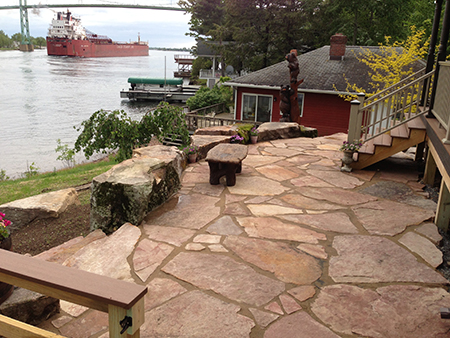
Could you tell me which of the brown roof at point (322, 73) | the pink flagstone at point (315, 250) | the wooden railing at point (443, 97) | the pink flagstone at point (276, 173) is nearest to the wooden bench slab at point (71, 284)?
the pink flagstone at point (315, 250)

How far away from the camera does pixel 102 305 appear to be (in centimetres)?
150

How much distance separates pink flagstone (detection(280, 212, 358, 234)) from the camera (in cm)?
440

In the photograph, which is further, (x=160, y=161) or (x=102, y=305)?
(x=160, y=161)

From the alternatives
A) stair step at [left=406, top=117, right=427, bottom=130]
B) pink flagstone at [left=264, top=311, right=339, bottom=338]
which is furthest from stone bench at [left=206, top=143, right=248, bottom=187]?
pink flagstone at [left=264, top=311, right=339, bottom=338]

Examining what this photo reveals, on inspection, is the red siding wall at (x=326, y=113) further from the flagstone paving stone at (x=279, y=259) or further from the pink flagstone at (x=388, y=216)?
the flagstone paving stone at (x=279, y=259)

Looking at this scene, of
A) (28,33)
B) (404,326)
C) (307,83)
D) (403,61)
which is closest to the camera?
(404,326)

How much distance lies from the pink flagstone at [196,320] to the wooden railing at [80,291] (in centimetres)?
115

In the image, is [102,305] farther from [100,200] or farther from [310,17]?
[310,17]

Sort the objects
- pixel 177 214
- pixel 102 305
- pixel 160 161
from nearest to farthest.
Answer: pixel 102 305, pixel 177 214, pixel 160 161

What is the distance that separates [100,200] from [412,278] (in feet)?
11.5

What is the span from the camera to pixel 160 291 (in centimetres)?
311

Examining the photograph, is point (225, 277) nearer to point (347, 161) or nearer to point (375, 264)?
point (375, 264)

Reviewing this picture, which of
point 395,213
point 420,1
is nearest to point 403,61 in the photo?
point 395,213

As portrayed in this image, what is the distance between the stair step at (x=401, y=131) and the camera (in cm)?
621
